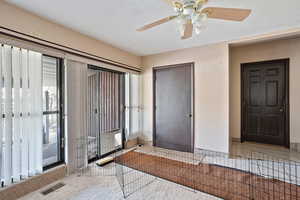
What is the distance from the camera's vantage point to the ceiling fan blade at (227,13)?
1436mm

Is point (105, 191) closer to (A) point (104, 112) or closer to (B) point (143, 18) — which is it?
(A) point (104, 112)

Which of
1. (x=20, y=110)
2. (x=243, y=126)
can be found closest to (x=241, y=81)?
(x=243, y=126)

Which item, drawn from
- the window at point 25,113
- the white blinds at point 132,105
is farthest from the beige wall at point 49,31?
the white blinds at point 132,105

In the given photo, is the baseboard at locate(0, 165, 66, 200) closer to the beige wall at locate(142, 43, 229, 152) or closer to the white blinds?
the white blinds

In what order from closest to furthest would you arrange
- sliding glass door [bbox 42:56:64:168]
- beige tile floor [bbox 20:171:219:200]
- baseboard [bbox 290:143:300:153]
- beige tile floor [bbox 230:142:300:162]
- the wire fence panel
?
the wire fence panel
beige tile floor [bbox 20:171:219:200]
sliding glass door [bbox 42:56:64:168]
beige tile floor [bbox 230:142:300:162]
baseboard [bbox 290:143:300:153]

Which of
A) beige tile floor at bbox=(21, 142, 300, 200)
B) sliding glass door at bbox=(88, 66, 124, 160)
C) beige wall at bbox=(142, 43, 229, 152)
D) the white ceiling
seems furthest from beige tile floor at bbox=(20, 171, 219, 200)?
the white ceiling

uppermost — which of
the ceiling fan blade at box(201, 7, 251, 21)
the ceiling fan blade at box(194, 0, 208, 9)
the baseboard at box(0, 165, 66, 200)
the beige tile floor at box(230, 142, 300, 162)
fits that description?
the ceiling fan blade at box(194, 0, 208, 9)

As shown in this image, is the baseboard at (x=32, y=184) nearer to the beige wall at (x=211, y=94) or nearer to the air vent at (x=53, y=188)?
the air vent at (x=53, y=188)

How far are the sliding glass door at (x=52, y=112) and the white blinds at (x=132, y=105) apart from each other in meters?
1.55

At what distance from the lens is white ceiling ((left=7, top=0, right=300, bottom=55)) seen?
181 centimetres

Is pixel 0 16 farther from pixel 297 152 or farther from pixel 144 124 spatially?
pixel 297 152

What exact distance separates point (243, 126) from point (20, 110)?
4.69 metres

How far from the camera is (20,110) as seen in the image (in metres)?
1.89

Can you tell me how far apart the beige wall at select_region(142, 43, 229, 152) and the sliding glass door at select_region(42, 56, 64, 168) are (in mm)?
2474
